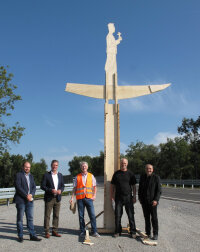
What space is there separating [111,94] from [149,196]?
9.40 ft

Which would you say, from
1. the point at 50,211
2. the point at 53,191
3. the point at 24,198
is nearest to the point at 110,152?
the point at 53,191

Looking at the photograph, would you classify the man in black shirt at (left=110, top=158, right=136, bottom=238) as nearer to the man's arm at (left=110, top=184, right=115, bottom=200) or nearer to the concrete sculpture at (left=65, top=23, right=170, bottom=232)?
the man's arm at (left=110, top=184, right=115, bottom=200)

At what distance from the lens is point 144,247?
15.7 feet

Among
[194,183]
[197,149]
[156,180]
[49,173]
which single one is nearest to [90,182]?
[49,173]

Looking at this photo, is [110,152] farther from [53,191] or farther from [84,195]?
[53,191]

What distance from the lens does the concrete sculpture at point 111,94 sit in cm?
634

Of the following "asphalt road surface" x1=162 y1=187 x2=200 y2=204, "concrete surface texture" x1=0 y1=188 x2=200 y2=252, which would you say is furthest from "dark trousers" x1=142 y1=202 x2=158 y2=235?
"asphalt road surface" x1=162 y1=187 x2=200 y2=204

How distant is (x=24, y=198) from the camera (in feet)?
18.0

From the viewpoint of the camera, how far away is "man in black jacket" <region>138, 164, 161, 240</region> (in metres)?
5.39

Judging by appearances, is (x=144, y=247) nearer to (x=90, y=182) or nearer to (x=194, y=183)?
(x=90, y=182)

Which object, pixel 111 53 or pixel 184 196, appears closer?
pixel 111 53

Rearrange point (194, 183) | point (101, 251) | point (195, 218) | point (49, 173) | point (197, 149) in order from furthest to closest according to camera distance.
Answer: point (197, 149), point (194, 183), point (195, 218), point (49, 173), point (101, 251)

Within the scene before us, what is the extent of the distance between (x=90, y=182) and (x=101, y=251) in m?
1.59

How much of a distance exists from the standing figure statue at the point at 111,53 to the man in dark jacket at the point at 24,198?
327 cm
